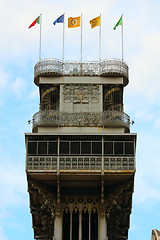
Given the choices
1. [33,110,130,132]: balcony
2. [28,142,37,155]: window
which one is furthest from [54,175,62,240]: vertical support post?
[33,110,130,132]: balcony

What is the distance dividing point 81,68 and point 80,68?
0.09 m

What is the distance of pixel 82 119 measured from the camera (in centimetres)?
7431

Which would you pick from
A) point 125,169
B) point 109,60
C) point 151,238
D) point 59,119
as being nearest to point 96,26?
point 109,60

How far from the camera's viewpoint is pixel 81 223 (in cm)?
7319

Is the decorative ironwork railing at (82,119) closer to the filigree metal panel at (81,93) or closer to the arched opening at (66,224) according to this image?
the filigree metal panel at (81,93)

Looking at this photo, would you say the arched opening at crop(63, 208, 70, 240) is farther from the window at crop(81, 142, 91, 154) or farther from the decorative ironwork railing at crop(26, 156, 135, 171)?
the window at crop(81, 142, 91, 154)

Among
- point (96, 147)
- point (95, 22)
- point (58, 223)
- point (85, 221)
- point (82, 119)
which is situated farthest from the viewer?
point (95, 22)

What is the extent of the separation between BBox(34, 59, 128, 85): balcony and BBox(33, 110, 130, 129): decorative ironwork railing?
376 cm

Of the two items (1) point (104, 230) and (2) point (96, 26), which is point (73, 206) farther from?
(2) point (96, 26)

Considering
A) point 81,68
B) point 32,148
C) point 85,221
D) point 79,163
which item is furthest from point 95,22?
point 85,221

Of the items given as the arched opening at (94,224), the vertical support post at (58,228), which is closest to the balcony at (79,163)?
the arched opening at (94,224)

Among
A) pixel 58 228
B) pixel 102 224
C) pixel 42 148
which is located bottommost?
pixel 58 228

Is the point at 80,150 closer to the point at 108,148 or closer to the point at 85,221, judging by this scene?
the point at 108,148

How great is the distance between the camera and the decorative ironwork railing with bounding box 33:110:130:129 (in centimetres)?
7388
